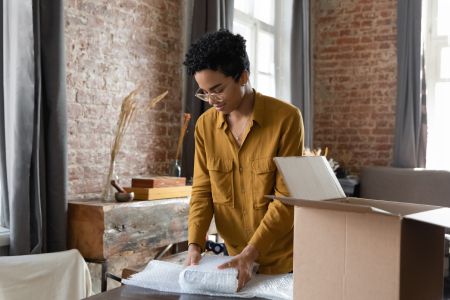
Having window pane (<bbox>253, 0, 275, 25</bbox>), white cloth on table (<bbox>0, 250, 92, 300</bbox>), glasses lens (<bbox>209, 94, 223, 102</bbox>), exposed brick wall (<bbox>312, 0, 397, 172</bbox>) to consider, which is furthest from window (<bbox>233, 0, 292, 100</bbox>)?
glasses lens (<bbox>209, 94, 223, 102</bbox>)

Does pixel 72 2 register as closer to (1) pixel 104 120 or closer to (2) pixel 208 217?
(1) pixel 104 120

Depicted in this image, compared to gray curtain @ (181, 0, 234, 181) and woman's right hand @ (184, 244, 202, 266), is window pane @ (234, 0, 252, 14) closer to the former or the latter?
gray curtain @ (181, 0, 234, 181)

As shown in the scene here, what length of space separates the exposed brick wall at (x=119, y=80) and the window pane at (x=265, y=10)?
1534 mm

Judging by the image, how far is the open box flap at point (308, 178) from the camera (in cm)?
117

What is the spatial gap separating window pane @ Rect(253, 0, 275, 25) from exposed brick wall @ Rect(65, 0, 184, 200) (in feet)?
5.03

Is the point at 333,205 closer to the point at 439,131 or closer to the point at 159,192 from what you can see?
the point at 159,192

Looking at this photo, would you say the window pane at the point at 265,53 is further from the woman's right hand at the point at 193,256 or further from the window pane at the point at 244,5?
the woman's right hand at the point at 193,256

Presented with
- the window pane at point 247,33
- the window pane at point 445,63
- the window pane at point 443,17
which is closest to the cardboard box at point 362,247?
the window pane at point 247,33

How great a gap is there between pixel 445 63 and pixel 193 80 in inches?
124

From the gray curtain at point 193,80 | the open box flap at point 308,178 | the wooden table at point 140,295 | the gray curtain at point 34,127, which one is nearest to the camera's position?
the open box flap at point 308,178

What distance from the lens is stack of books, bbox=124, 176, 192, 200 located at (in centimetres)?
313

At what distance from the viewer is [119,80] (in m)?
3.50

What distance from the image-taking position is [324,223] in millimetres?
1113

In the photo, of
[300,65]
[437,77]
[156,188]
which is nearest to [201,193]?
[156,188]
